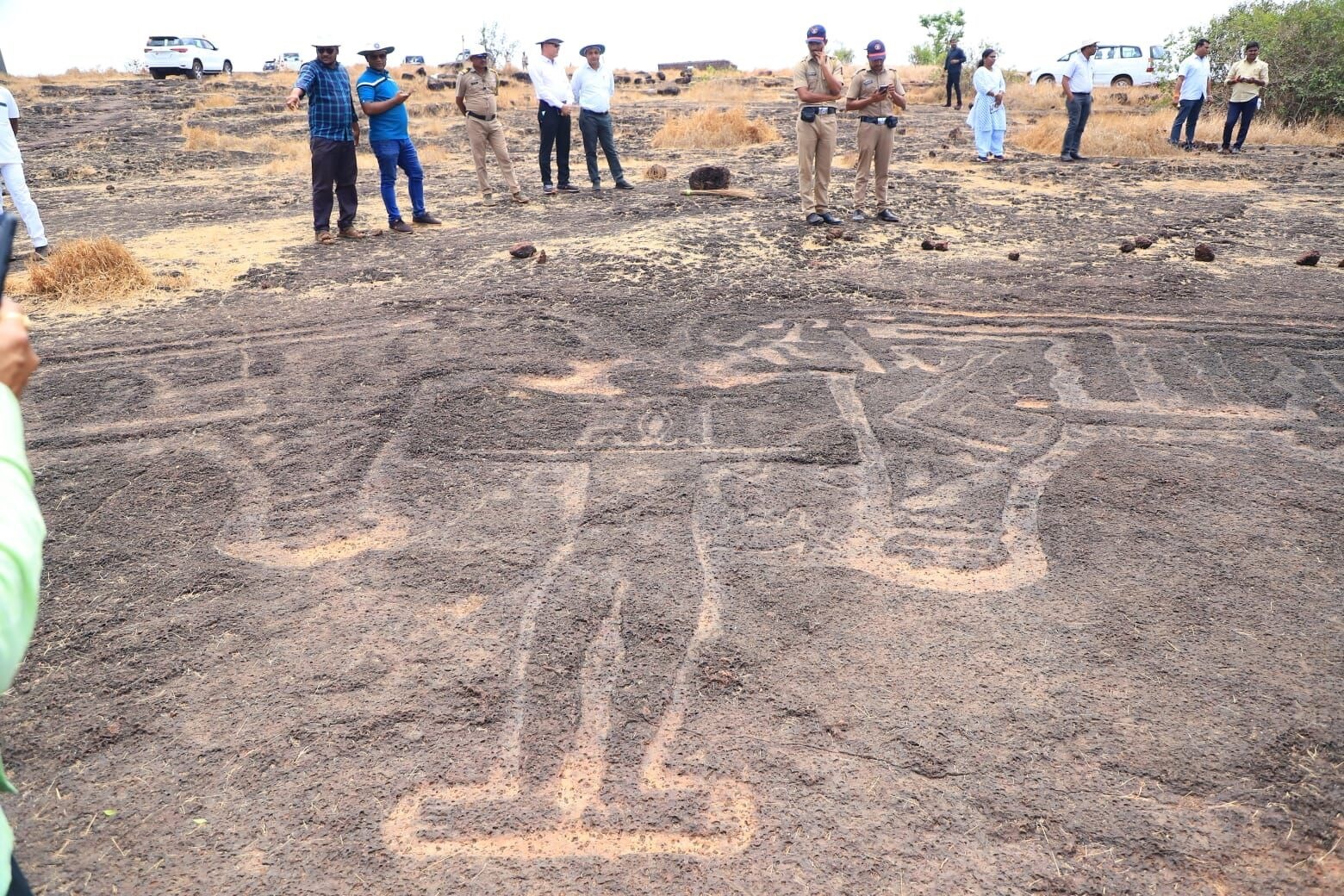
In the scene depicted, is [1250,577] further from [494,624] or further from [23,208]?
[23,208]

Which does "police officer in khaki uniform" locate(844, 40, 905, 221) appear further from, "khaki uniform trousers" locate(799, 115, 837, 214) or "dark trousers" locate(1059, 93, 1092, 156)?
"dark trousers" locate(1059, 93, 1092, 156)

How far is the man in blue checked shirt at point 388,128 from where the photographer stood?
825cm

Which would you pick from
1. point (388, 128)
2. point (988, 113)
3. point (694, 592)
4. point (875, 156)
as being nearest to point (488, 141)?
point (388, 128)

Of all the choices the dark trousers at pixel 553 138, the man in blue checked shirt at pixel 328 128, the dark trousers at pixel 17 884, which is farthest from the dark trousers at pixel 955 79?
the dark trousers at pixel 17 884

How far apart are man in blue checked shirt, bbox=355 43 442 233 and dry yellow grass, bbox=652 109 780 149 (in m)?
7.75

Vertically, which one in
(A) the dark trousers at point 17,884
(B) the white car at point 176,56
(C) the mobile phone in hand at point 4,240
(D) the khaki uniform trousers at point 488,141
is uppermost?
(B) the white car at point 176,56

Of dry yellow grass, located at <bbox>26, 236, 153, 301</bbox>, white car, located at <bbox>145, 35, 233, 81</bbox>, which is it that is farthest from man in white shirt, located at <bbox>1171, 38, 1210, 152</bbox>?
white car, located at <bbox>145, 35, 233, 81</bbox>

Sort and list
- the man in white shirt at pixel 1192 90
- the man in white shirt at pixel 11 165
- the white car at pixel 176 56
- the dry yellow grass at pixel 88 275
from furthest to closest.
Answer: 1. the white car at pixel 176 56
2. the man in white shirt at pixel 1192 90
3. the man in white shirt at pixel 11 165
4. the dry yellow grass at pixel 88 275

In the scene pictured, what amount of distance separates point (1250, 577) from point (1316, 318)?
3.71 meters

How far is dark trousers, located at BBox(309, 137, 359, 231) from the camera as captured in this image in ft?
26.4

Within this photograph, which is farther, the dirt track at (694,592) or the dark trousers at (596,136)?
the dark trousers at (596,136)

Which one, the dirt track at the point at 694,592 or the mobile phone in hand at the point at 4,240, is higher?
the mobile phone in hand at the point at 4,240

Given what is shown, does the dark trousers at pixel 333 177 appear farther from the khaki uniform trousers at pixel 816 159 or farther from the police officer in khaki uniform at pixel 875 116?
the police officer in khaki uniform at pixel 875 116

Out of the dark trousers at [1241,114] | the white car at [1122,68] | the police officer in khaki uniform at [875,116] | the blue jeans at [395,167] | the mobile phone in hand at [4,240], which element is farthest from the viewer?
the white car at [1122,68]
